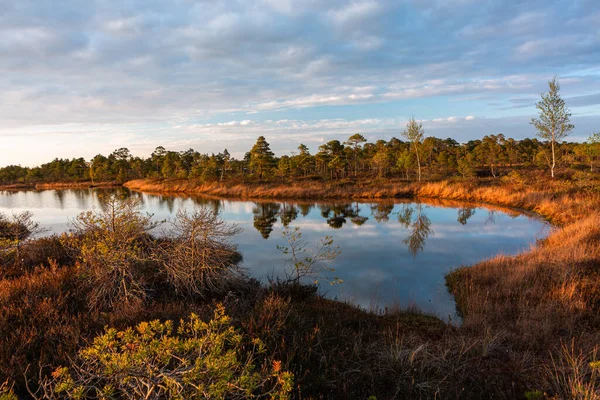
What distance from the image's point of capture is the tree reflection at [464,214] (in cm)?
2037

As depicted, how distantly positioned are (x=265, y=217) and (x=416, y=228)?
34.4 ft

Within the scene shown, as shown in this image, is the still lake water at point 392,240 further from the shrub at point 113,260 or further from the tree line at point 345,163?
the tree line at point 345,163

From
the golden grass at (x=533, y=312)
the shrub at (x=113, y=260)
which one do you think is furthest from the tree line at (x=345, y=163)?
the shrub at (x=113, y=260)

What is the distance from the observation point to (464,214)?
22406 mm

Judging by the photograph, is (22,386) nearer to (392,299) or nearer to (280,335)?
(280,335)

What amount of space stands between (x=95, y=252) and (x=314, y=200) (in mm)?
26688

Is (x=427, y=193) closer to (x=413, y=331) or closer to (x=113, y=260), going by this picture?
(x=413, y=331)

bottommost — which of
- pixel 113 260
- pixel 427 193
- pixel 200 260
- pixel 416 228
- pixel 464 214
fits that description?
pixel 416 228

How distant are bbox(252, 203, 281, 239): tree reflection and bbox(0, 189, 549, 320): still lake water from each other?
6 centimetres

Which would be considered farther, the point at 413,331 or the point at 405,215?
the point at 405,215

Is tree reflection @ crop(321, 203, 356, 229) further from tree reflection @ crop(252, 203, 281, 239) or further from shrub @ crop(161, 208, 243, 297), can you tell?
shrub @ crop(161, 208, 243, 297)

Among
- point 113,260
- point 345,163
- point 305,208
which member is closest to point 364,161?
point 345,163

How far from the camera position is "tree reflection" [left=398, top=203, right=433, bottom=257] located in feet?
48.6

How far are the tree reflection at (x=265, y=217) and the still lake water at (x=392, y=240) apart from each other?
2.5 inches
